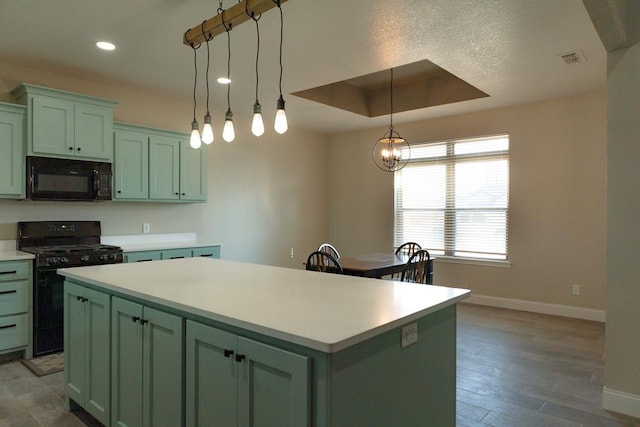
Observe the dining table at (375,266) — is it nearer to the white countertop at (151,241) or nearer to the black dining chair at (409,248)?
the black dining chair at (409,248)

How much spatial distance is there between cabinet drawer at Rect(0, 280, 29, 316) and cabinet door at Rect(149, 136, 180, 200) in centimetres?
152

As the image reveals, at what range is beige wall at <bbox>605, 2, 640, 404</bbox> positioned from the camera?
258cm

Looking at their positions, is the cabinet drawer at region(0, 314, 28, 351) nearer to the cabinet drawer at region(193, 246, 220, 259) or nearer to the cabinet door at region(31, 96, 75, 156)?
the cabinet door at region(31, 96, 75, 156)

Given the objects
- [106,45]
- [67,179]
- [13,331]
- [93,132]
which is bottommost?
[13,331]

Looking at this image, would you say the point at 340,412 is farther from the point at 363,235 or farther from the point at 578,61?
the point at 363,235

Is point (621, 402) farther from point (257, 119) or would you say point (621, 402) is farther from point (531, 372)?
point (257, 119)

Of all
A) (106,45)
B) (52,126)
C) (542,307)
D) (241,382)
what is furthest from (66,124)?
(542,307)

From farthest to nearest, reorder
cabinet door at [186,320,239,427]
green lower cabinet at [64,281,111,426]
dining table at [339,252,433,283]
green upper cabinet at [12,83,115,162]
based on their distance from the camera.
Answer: dining table at [339,252,433,283] → green upper cabinet at [12,83,115,162] → green lower cabinet at [64,281,111,426] → cabinet door at [186,320,239,427]

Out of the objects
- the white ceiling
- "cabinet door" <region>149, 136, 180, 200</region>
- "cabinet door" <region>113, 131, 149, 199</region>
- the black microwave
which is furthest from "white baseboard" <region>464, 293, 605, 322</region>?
the black microwave

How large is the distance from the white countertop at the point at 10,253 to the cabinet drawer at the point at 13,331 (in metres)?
0.51

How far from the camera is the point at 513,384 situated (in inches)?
121

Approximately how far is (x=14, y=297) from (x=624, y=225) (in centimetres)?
471

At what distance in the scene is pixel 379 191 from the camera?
6.74 metres

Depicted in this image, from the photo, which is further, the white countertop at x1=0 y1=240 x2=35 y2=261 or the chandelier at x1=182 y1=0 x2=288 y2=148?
the white countertop at x1=0 y1=240 x2=35 y2=261
